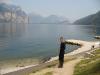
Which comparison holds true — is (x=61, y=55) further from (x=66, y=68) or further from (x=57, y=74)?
(x=57, y=74)

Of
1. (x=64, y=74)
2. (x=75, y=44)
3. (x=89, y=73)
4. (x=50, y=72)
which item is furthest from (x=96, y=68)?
(x=75, y=44)

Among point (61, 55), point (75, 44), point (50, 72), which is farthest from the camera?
point (75, 44)

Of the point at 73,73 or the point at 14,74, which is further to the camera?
the point at 14,74

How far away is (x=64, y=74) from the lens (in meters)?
32.6

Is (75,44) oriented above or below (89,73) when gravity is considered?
below

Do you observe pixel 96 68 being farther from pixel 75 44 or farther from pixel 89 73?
pixel 75 44

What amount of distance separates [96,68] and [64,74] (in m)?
4.45

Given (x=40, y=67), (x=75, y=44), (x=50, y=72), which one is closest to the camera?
(x=50, y=72)

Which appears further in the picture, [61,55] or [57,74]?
[61,55]

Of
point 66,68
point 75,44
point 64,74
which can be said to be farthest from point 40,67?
point 75,44

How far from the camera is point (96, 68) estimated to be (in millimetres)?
30891

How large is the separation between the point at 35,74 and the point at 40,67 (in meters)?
5.44

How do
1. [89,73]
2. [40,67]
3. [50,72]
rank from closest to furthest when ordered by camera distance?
[89,73] < [50,72] < [40,67]

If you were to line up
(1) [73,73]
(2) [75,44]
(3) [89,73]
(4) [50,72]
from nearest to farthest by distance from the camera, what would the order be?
(3) [89,73] → (1) [73,73] → (4) [50,72] → (2) [75,44]
